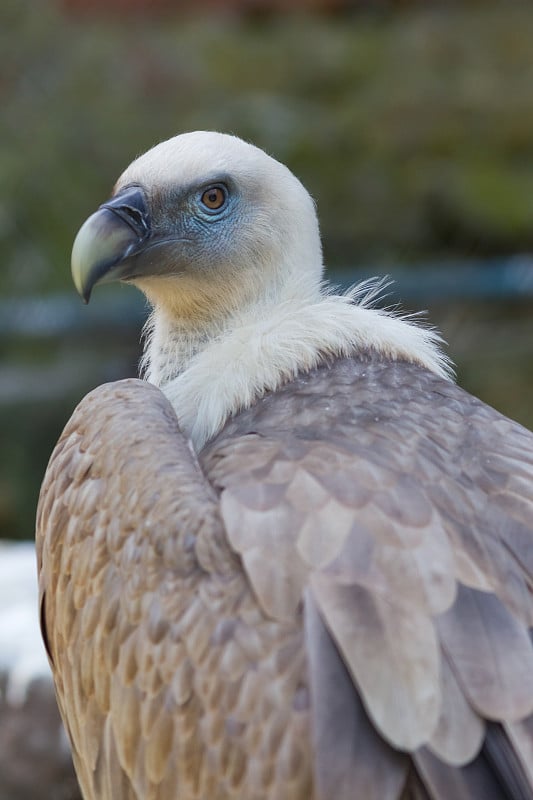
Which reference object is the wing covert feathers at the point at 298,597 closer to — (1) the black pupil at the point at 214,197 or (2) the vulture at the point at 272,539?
(2) the vulture at the point at 272,539

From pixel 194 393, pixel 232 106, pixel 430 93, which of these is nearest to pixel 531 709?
pixel 194 393

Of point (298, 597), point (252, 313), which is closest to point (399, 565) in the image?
point (298, 597)

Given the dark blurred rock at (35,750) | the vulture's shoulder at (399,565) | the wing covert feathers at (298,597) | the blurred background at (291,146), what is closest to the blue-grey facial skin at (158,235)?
the wing covert feathers at (298,597)

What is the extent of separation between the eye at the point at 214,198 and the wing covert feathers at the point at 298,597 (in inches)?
22.8

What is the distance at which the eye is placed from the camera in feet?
11.0

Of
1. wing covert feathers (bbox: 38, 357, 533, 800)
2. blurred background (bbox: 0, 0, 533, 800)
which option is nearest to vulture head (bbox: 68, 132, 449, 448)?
wing covert feathers (bbox: 38, 357, 533, 800)

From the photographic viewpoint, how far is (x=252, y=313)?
3.41 metres

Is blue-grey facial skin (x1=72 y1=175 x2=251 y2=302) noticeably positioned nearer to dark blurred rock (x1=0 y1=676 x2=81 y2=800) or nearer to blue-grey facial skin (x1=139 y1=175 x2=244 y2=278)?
blue-grey facial skin (x1=139 y1=175 x2=244 y2=278)

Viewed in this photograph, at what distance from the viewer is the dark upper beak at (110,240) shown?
3102 millimetres

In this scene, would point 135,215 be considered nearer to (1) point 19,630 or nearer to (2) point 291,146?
(1) point 19,630

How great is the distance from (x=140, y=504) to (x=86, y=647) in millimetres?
371

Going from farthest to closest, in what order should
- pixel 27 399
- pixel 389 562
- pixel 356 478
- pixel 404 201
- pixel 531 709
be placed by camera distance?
pixel 404 201 < pixel 27 399 < pixel 356 478 < pixel 389 562 < pixel 531 709

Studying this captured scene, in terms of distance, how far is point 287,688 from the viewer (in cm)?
235

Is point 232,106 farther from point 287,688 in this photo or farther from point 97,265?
point 287,688
